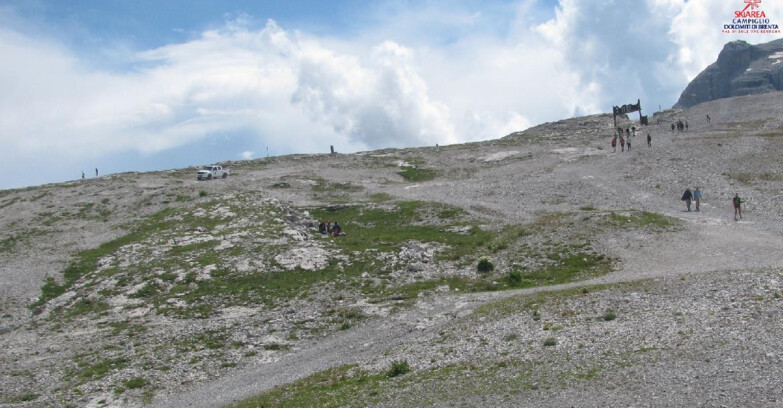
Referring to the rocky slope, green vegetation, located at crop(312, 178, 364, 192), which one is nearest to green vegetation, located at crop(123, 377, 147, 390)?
the rocky slope

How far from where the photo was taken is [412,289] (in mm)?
42906

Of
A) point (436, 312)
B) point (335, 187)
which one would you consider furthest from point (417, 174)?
point (436, 312)

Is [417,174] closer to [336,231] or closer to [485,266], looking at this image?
[336,231]

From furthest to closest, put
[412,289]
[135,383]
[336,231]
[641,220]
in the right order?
[336,231] < [641,220] < [412,289] < [135,383]

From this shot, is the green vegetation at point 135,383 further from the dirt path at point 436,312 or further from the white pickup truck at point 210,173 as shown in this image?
the white pickup truck at point 210,173

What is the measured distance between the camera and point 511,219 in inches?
2324

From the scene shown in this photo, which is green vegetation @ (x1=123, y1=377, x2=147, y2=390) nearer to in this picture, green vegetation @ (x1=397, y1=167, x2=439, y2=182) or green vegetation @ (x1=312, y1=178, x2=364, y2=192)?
green vegetation @ (x1=312, y1=178, x2=364, y2=192)

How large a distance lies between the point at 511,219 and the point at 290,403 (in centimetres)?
3935

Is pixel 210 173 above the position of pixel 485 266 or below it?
above

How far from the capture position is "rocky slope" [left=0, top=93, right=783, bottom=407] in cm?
2294

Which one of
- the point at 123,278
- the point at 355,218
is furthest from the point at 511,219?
the point at 123,278

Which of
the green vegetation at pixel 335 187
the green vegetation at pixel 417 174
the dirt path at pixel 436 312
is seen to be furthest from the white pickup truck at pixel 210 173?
the dirt path at pixel 436 312

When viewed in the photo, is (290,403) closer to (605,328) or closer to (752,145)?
(605,328)

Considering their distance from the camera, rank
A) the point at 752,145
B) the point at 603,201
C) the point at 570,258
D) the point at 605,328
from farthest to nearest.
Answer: the point at 752,145, the point at 603,201, the point at 570,258, the point at 605,328
